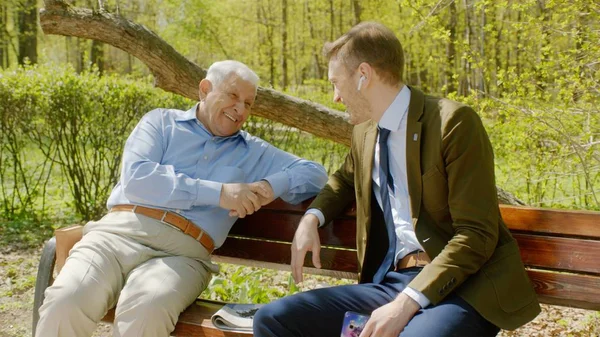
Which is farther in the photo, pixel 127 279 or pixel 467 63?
pixel 467 63

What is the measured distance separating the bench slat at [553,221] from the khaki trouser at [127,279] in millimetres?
1526

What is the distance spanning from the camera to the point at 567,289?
9.57 feet

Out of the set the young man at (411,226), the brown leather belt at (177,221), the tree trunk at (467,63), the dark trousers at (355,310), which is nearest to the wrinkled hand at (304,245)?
the young man at (411,226)

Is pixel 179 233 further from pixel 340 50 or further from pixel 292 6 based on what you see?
pixel 292 6

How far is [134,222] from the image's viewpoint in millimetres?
3377

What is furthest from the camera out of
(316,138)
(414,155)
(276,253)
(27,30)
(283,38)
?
(283,38)

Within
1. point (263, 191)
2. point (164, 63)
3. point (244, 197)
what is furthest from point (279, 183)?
point (164, 63)

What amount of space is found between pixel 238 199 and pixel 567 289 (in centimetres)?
155

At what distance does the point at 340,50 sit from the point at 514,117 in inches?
118

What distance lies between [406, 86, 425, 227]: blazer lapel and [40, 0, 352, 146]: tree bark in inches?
110

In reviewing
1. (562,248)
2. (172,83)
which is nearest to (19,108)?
(172,83)

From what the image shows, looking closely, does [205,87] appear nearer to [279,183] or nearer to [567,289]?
[279,183]

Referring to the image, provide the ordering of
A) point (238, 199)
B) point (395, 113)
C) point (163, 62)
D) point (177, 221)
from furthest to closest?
point (163, 62), point (177, 221), point (238, 199), point (395, 113)

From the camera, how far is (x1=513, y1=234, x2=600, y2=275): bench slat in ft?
9.29
